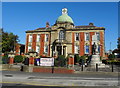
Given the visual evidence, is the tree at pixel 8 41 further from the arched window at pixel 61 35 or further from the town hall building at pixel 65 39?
the arched window at pixel 61 35

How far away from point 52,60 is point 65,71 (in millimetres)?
2194

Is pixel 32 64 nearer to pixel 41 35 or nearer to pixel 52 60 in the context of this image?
pixel 52 60

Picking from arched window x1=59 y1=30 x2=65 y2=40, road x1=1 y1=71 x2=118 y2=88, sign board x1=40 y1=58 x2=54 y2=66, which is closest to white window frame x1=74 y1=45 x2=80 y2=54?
arched window x1=59 y1=30 x2=65 y2=40

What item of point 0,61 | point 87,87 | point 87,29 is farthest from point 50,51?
point 87,87

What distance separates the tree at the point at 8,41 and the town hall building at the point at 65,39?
215 inches

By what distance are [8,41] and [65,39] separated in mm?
17513

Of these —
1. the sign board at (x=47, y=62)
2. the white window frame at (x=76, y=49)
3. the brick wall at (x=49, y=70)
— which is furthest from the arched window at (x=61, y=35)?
the brick wall at (x=49, y=70)

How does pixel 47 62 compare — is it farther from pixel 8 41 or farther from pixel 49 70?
pixel 8 41

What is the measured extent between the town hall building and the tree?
5.47m

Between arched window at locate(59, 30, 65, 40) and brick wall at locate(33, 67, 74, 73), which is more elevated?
arched window at locate(59, 30, 65, 40)

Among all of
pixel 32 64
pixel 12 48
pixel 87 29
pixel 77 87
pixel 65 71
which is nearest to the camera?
pixel 77 87

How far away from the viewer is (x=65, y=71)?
1769cm

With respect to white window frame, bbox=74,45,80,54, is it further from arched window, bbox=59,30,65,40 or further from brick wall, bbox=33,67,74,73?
brick wall, bbox=33,67,74,73

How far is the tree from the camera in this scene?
1696 inches
